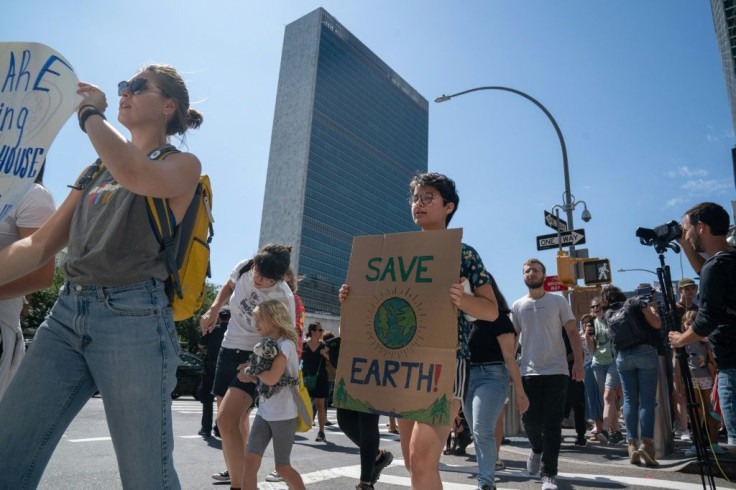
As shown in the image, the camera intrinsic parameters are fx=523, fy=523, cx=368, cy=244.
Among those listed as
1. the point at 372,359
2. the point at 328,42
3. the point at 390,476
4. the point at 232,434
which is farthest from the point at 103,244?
the point at 328,42

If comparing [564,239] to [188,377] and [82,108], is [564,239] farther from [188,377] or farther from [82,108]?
[188,377]

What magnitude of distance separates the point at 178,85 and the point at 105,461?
4.84m

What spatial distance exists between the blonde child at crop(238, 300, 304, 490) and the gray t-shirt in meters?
2.66

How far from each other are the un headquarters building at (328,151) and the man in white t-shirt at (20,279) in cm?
12024

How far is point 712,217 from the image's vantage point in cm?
372

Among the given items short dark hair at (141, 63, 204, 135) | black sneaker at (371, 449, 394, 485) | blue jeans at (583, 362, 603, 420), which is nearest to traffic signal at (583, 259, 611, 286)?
blue jeans at (583, 362, 603, 420)

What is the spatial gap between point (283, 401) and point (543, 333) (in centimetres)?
288

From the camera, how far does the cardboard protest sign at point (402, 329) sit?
109 inches

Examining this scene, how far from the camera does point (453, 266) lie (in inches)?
113

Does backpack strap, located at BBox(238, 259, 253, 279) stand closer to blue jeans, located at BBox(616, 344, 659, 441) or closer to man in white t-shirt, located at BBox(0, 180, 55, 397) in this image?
man in white t-shirt, located at BBox(0, 180, 55, 397)

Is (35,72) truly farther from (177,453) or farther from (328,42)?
(328,42)

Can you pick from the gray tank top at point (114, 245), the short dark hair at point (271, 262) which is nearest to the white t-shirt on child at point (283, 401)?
the short dark hair at point (271, 262)

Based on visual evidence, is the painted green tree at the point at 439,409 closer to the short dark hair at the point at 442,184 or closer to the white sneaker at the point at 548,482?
the short dark hair at the point at 442,184

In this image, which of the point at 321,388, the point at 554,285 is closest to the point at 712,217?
the point at 321,388
